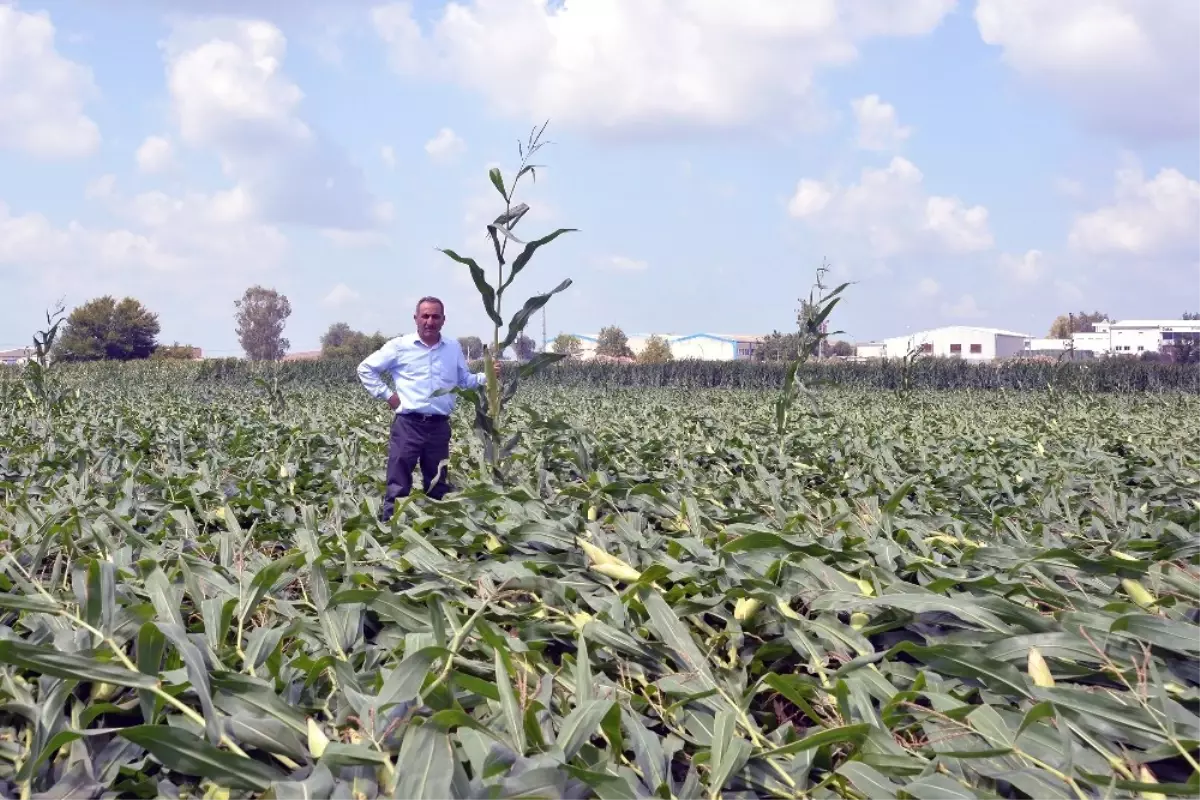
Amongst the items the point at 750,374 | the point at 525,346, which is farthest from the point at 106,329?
the point at 750,374

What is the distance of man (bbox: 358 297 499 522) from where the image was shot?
22.6 feet

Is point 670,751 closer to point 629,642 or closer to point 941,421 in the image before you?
point 629,642

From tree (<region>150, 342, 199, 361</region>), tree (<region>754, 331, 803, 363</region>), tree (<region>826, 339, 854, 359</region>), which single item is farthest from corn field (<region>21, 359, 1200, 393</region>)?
tree (<region>826, 339, 854, 359</region>)

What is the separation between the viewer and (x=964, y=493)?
4.95 metres

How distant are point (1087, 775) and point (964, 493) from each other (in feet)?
12.9

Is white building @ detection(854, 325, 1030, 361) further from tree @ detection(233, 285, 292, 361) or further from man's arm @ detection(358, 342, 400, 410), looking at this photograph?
man's arm @ detection(358, 342, 400, 410)

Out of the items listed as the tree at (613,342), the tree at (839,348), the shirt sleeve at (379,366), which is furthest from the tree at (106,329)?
the shirt sleeve at (379,366)

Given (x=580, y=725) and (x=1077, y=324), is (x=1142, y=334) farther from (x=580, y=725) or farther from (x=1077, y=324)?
(x=580, y=725)

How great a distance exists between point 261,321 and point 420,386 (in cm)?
11096

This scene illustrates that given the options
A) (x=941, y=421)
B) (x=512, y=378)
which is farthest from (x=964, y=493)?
(x=941, y=421)

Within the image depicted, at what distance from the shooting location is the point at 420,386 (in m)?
6.99

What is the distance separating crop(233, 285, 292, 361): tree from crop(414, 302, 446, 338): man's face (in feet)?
354

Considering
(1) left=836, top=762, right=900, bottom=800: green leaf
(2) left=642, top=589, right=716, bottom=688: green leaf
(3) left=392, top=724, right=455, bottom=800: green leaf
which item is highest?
(2) left=642, top=589, right=716, bottom=688: green leaf

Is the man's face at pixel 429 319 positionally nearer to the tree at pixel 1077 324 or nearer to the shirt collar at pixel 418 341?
the shirt collar at pixel 418 341
